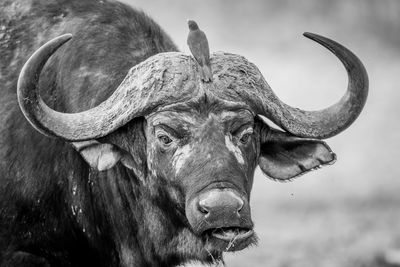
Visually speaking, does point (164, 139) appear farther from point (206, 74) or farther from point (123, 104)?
point (206, 74)

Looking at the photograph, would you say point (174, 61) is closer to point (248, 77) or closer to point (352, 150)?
point (248, 77)

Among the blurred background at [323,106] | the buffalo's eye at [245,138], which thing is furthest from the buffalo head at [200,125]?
the blurred background at [323,106]

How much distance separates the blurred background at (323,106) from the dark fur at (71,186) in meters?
5.31

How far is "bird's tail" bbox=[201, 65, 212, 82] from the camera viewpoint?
949 centimetres

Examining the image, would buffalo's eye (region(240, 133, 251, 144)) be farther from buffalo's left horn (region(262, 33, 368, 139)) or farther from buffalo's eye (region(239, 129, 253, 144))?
buffalo's left horn (region(262, 33, 368, 139))

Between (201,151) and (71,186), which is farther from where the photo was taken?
(71,186)

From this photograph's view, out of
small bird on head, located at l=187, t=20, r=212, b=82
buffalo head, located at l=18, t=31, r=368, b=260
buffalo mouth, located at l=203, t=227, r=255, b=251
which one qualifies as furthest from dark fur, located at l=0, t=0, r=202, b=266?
small bird on head, located at l=187, t=20, r=212, b=82

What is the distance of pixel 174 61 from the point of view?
959 centimetres

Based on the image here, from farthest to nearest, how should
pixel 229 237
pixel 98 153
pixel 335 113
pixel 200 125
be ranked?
pixel 335 113 < pixel 98 153 < pixel 200 125 < pixel 229 237

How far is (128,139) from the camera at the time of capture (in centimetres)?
976

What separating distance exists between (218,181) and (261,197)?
1190 centimetres

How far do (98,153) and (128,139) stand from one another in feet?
0.83

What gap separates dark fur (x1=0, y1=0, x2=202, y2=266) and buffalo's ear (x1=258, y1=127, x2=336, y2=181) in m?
0.94

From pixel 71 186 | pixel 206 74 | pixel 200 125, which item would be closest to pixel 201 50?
pixel 206 74
